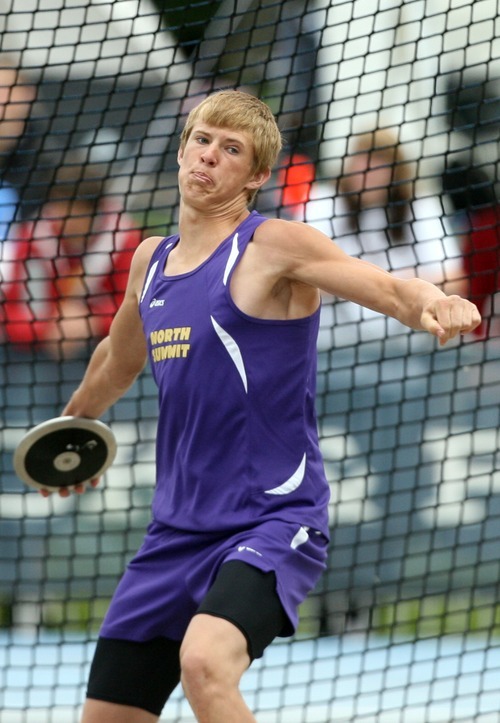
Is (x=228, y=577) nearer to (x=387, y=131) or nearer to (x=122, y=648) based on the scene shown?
(x=122, y=648)

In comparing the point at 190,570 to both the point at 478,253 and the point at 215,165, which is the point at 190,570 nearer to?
the point at 215,165

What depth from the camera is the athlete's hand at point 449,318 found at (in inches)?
89.5

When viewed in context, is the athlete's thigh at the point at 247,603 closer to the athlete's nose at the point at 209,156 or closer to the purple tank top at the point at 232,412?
the purple tank top at the point at 232,412

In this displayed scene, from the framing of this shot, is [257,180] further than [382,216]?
No

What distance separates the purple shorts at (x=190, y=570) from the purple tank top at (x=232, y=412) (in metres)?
0.03

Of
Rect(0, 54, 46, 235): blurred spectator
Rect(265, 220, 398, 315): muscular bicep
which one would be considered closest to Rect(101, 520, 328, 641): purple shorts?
Rect(265, 220, 398, 315): muscular bicep

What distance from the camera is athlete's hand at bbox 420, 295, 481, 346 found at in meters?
2.27

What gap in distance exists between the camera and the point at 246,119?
2.78 m

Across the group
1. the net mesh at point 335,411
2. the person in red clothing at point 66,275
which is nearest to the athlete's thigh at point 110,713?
the net mesh at point 335,411

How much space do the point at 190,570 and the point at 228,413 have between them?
0.33 m

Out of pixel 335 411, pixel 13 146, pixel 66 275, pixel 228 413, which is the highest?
pixel 228 413

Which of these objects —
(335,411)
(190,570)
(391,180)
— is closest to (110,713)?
(190,570)

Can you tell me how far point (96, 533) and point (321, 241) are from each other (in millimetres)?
2452

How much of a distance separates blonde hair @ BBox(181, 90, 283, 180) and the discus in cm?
82
